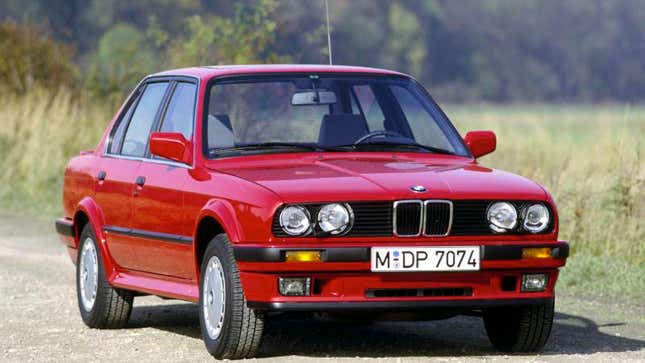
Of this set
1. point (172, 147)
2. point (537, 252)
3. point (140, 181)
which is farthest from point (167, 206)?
point (537, 252)

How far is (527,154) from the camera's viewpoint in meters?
18.7

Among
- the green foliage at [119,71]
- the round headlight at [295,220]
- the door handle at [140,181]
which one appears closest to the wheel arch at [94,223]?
the door handle at [140,181]

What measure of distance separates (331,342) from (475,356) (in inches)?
38.4

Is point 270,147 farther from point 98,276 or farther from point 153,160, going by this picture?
point 98,276

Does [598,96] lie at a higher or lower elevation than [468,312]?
lower

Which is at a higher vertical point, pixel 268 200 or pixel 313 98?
pixel 313 98

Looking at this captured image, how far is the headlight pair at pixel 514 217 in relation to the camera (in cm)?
823

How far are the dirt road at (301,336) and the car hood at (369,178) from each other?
0.86 metres

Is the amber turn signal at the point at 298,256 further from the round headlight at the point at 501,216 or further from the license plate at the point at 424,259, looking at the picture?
the round headlight at the point at 501,216

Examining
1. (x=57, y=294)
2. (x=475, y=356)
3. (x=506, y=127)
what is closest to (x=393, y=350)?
(x=475, y=356)

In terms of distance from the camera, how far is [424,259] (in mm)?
8023

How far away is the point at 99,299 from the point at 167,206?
4.20 feet

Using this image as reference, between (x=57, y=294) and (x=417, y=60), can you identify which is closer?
(x=57, y=294)

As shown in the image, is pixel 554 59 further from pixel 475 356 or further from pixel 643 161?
pixel 475 356
